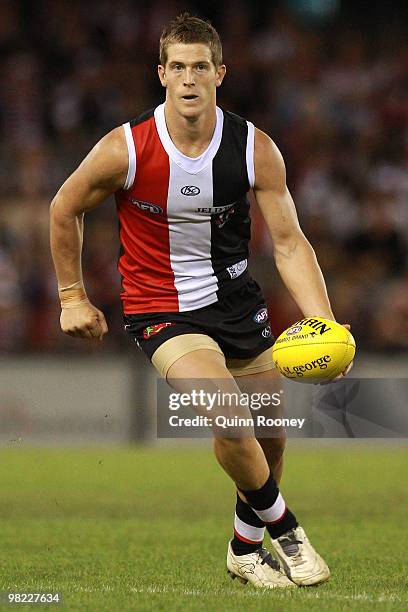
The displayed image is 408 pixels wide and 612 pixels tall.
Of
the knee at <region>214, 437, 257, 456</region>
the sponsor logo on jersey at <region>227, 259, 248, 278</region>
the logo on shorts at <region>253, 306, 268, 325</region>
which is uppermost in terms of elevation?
the sponsor logo on jersey at <region>227, 259, 248, 278</region>

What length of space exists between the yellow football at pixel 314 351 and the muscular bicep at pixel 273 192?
55cm

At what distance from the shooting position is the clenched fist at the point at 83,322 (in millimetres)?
5723

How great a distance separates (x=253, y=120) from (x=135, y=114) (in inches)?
63.7

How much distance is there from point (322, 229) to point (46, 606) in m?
11.3

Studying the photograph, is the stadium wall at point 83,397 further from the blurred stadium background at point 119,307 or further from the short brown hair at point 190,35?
the short brown hair at point 190,35

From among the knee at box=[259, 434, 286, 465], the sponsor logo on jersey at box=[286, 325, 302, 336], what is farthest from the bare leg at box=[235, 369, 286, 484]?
the sponsor logo on jersey at box=[286, 325, 302, 336]

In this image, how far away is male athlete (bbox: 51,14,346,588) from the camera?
5.62 meters

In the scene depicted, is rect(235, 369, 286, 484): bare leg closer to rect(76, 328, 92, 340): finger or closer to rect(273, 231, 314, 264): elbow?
rect(273, 231, 314, 264): elbow

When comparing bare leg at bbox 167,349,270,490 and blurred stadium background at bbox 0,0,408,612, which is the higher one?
bare leg at bbox 167,349,270,490

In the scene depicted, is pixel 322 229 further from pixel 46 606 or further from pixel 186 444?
pixel 46 606

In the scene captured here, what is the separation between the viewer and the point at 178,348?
5551 millimetres

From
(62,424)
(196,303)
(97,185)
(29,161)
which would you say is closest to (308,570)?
(196,303)

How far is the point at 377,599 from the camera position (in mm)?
5082

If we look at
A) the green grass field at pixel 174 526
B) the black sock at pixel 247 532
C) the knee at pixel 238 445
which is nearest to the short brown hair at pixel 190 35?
the knee at pixel 238 445
